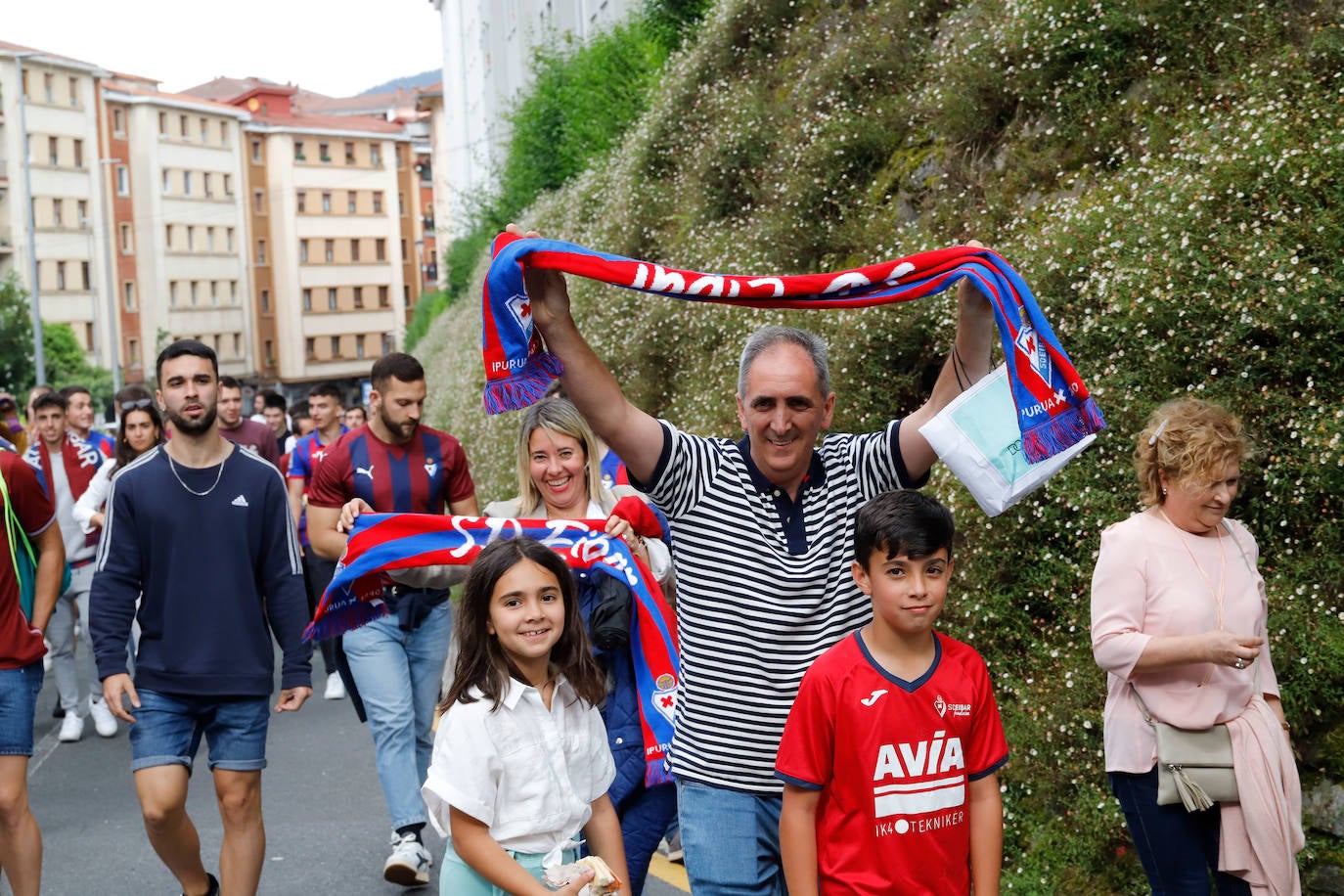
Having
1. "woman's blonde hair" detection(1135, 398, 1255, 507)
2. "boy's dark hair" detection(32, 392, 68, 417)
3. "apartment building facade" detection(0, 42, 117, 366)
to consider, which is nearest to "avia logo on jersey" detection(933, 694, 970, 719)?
"woman's blonde hair" detection(1135, 398, 1255, 507)

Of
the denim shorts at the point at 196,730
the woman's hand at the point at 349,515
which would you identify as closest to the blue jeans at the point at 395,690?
the woman's hand at the point at 349,515

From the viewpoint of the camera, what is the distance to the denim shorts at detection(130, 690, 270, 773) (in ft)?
19.0

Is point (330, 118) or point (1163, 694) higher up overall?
point (330, 118)

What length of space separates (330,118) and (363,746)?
98269 mm

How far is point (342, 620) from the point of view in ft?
20.4

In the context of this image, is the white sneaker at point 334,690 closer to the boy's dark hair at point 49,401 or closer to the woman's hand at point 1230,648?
the boy's dark hair at point 49,401

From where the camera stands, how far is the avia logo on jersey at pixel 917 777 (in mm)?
3494

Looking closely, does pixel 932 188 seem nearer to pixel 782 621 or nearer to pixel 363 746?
pixel 363 746

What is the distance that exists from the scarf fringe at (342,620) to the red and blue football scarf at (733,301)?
2.35 metres

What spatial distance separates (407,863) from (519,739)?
3137 mm

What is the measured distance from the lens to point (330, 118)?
102938 mm

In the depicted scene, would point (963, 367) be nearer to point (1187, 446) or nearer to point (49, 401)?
point (1187, 446)

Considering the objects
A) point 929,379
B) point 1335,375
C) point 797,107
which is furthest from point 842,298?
point 797,107

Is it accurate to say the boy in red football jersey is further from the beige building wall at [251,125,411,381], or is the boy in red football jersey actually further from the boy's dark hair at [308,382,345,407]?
the beige building wall at [251,125,411,381]
